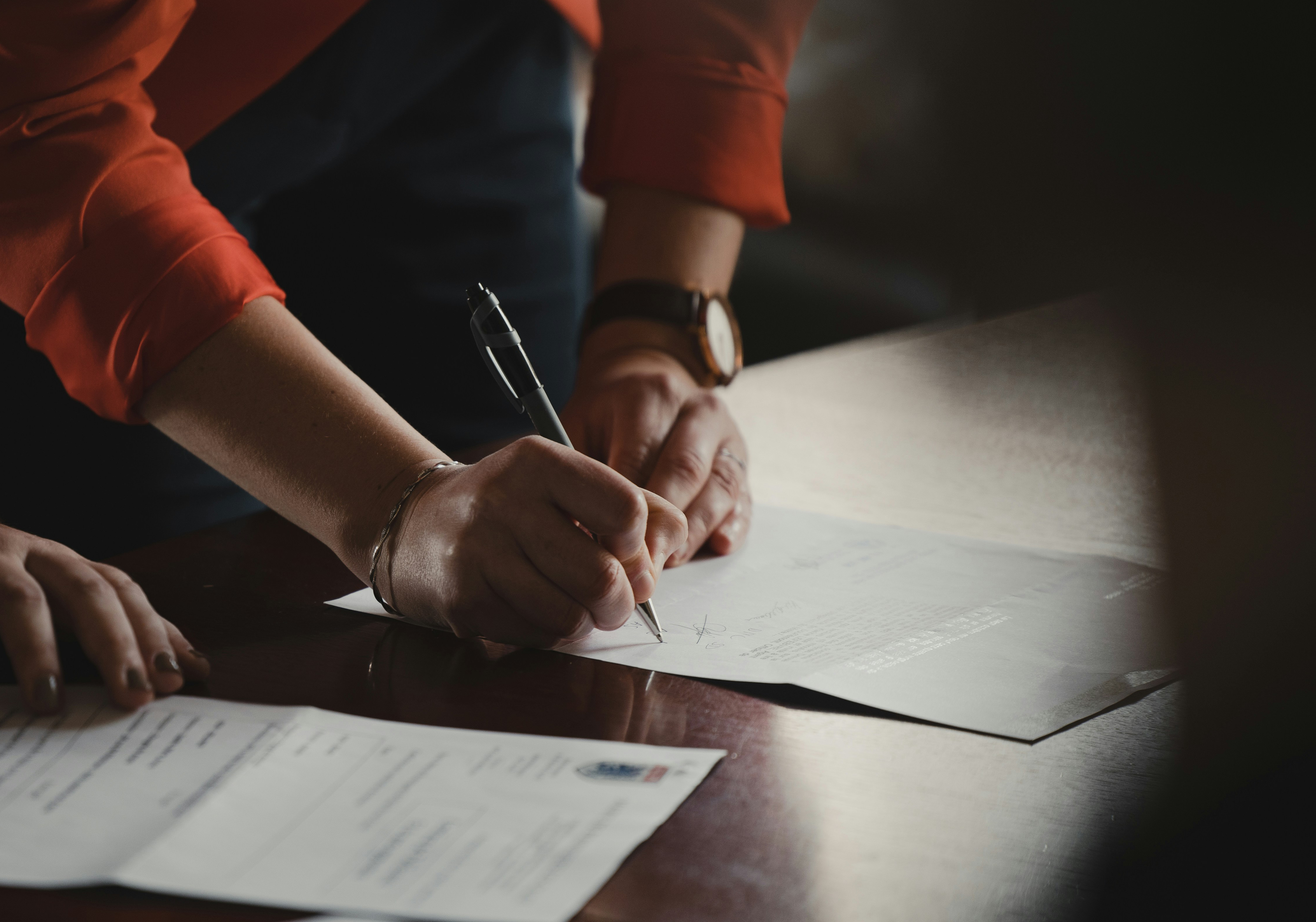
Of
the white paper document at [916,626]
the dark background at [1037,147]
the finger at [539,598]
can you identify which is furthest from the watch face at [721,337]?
the dark background at [1037,147]

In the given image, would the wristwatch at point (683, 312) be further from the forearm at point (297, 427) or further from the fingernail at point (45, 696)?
the fingernail at point (45, 696)

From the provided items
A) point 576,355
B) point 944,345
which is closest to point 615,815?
point 576,355

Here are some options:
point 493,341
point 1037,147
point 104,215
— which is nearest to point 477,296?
point 493,341

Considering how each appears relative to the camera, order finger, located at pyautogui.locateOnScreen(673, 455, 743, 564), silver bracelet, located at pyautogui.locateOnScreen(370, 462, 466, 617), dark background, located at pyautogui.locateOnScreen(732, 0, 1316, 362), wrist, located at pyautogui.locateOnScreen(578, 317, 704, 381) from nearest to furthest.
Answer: silver bracelet, located at pyautogui.locateOnScreen(370, 462, 466, 617)
finger, located at pyautogui.locateOnScreen(673, 455, 743, 564)
wrist, located at pyautogui.locateOnScreen(578, 317, 704, 381)
dark background, located at pyautogui.locateOnScreen(732, 0, 1316, 362)

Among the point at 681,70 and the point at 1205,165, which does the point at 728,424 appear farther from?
the point at 1205,165

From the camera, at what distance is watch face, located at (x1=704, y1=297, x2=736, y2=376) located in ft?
3.36

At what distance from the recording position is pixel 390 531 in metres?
0.69

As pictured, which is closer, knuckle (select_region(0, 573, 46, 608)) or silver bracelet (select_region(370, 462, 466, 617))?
knuckle (select_region(0, 573, 46, 608))

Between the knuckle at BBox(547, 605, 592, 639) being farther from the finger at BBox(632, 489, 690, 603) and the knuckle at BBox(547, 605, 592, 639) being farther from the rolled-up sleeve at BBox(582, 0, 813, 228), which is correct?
the rolled-up sleeve at BBox(582, 0, 813, 228)

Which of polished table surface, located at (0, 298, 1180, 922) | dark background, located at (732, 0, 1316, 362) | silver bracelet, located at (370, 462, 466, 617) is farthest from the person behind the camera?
dark background, located at (732, 0, 1316, 362)

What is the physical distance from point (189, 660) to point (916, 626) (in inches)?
15.6

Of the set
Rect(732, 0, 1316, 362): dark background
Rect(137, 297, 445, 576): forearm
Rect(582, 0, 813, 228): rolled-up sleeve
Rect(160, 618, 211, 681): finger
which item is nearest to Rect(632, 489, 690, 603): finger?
Rect(137, 297, 445, 576): forearm

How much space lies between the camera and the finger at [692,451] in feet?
2.74

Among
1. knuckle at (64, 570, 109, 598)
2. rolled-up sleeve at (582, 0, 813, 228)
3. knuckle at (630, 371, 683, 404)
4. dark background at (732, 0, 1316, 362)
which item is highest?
rolled-up sleeve at (582, 0, 813, 228)
